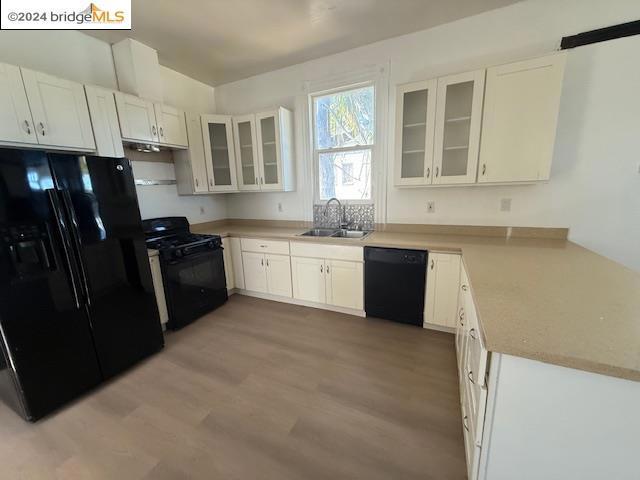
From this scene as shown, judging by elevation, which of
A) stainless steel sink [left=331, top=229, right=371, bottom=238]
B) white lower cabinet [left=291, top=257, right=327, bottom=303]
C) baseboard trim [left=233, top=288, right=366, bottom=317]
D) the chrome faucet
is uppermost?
the chrome faucet

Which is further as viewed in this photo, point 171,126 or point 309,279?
point 309,279

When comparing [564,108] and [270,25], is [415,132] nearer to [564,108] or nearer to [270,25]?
[564,108]

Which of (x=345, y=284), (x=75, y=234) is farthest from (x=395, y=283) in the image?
(x=75, y=234)

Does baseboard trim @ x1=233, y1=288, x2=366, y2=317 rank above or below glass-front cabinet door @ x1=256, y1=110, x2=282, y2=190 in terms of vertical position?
below

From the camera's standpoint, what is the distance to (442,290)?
2.30 metres

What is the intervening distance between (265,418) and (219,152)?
2.98 metres

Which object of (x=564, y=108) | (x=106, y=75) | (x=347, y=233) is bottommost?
(x=347, y=233)

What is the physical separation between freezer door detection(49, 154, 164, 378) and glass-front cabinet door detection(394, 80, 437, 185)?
2.33 m

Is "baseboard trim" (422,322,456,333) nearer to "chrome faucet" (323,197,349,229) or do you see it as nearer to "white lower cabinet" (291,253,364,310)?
"white lower cabinet" (291,253,364,310)

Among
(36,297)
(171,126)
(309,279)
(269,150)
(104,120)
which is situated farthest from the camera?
(269,150)

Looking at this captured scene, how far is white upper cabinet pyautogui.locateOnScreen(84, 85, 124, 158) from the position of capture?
7.14 feet

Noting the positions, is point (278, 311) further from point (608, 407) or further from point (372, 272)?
point (608, 407)

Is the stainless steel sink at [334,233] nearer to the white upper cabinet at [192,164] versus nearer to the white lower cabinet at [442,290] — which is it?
the white lower cabinet at [442,290]

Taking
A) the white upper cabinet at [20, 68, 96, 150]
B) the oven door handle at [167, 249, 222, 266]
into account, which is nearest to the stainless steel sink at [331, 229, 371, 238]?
the oven door handle at [167, 249, 222, 266]
